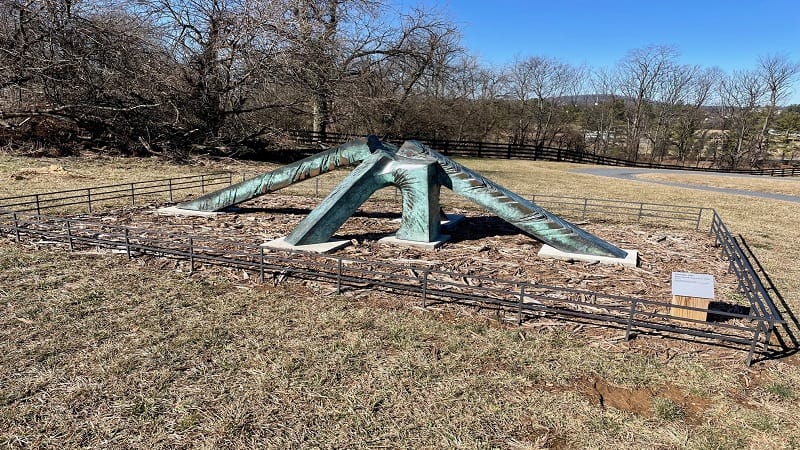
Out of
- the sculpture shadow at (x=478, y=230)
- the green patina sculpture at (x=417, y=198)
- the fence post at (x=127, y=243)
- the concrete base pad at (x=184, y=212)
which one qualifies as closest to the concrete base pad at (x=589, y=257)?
the green patina sculpture at (x=417, y=198)

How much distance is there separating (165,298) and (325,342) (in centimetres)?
269

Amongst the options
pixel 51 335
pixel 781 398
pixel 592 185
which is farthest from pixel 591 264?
pixel 592 185

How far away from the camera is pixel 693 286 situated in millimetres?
6039

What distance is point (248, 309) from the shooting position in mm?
6426

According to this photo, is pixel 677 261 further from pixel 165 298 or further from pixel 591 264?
pixel 165 298

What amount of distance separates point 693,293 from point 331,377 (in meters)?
4.50

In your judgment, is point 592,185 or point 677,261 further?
point 592,185

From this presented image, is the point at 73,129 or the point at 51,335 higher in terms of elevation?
the point at 73,129

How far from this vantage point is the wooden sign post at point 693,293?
5.90m

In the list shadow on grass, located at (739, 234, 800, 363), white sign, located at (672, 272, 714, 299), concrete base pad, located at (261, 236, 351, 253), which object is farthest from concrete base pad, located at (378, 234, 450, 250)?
shadow on grass, located at (739, 234, 800, 363)

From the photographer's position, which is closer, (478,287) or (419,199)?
(478,287)

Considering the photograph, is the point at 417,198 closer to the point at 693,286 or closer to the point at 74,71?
the point at 693,286

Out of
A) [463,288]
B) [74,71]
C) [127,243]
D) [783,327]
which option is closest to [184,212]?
[127,243]

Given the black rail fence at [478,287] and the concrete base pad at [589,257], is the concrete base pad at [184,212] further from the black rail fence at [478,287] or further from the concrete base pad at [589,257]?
the concrete base pad at [589,257]
